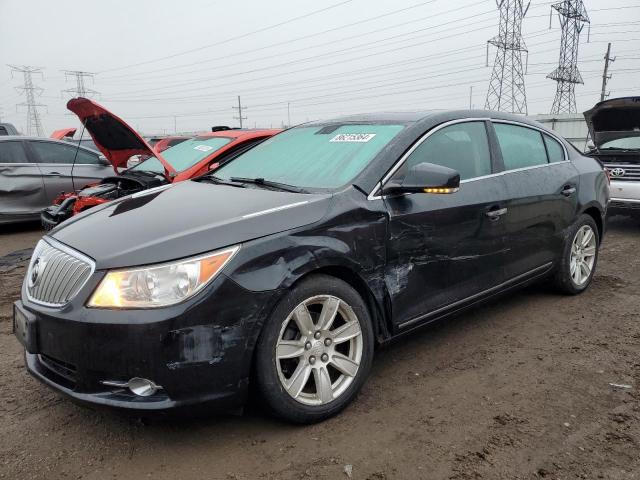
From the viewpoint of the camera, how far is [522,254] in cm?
394

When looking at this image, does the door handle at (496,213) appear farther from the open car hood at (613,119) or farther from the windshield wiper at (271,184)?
the open car hood at (613,119)

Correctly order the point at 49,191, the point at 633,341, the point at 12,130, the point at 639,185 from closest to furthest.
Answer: the point at 633,341
the point at 639,185
the point at 49,191
the point at 12,130

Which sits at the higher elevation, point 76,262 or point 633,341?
point 76,262

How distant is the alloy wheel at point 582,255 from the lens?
15.3 feet

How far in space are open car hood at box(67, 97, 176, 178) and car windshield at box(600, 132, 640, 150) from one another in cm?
659

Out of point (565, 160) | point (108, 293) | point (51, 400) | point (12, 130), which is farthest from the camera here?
point (12, 130)

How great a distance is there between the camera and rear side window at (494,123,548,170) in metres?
3.96

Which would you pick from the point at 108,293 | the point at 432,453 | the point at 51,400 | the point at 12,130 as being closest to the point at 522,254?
the point at 432,453

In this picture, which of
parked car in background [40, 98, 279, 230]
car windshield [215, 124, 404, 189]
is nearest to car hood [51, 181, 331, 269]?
car windshield [215, 124, 404, 189]

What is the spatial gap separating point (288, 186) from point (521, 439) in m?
1.81

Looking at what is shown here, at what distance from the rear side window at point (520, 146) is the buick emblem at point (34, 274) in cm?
305

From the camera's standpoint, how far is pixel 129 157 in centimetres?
644

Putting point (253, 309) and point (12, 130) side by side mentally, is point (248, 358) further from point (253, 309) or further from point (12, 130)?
point (12, 130)

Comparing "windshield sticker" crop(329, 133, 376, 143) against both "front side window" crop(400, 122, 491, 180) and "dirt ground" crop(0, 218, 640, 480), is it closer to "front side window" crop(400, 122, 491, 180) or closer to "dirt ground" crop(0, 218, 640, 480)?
"front side window" crop(400, 122, 491, 180)
